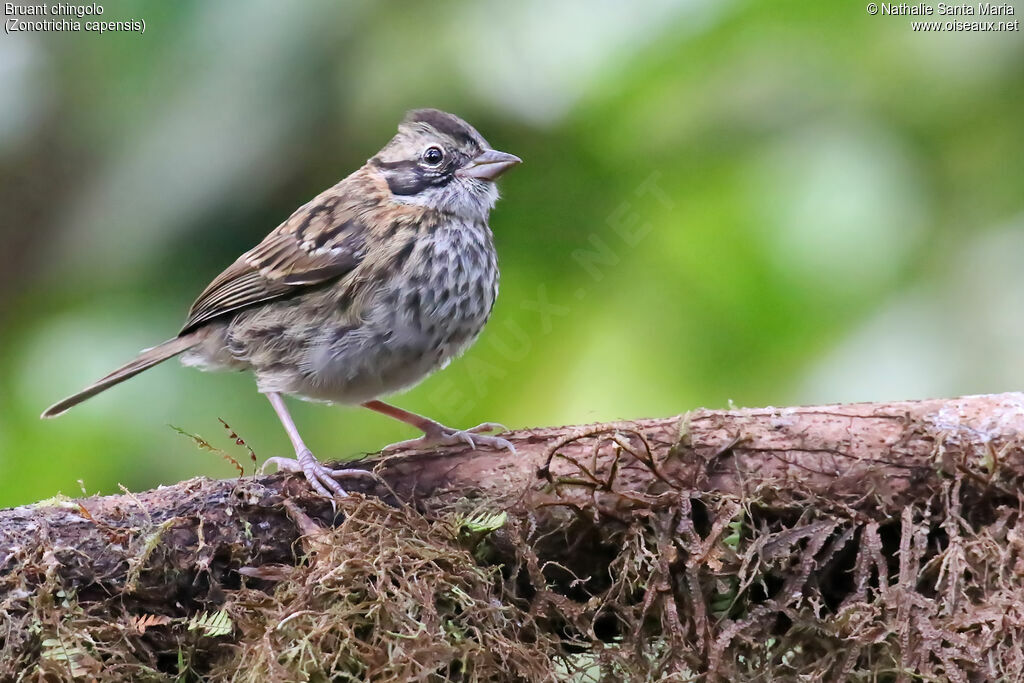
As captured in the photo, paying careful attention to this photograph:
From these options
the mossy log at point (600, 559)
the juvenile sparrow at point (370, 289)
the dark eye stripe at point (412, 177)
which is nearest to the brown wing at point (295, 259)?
the juvenile sparrow at point (370, 289)

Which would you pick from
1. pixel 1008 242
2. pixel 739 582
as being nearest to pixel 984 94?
pixel 1008 242

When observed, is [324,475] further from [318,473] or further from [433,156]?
[433,156]

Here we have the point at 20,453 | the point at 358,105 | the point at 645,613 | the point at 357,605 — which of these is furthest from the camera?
the point at 358,105

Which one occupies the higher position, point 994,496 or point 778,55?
point 778,55

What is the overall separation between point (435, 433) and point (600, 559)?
1051 millimetres

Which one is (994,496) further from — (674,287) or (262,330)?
(262,330)

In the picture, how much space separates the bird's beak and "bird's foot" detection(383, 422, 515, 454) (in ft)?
2.85

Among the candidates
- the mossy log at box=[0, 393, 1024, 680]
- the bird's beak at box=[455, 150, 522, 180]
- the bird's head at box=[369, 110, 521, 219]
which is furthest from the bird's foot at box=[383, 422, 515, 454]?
the bird's beak at box=[455, 150, 522, 180]

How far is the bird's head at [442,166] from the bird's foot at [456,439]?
0.75 metres

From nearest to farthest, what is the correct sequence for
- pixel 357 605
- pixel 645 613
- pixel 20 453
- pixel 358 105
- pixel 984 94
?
pixel 357 605 → pixel 645 613 → pixel 984 94 → pixel 20 453 → pixel 358 105

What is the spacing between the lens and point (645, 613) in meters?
2.59

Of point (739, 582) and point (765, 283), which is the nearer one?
point (739, 582)

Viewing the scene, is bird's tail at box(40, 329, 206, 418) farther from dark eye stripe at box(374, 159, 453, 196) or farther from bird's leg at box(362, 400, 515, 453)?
dark eye stripe at box(374, 159, 453, 196)

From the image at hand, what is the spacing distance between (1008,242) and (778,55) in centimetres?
97
